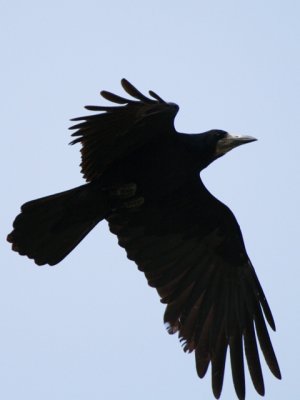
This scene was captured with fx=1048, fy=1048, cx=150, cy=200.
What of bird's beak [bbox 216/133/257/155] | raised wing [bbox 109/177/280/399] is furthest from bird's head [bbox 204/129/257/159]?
raised wing [bbox 109/177/280/399]

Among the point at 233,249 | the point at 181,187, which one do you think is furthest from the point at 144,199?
the point at 233,249

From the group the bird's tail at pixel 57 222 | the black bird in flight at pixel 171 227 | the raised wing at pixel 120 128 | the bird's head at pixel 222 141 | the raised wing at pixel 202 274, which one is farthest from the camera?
the raised wing at pixel 202 274

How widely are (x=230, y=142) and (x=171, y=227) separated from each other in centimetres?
110

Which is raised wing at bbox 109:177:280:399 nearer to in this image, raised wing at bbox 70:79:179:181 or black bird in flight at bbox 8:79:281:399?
black bird in flight at bbox 8:79:281:399

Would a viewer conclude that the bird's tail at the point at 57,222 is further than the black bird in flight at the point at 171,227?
Yes

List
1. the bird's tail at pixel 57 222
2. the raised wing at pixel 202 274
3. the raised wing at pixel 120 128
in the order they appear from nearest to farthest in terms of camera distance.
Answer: the raised wing at pixel 120 128 < the bird's tail at pixel 57 222 < the raised wing at pixel 202 274

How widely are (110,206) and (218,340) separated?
5.62ft

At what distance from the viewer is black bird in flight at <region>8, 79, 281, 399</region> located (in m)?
9.55

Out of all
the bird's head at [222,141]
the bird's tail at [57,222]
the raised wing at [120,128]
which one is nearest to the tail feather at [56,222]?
the bird's tail at [57,222]

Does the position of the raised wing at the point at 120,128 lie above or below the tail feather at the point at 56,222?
above

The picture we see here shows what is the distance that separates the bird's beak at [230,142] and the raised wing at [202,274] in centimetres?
43

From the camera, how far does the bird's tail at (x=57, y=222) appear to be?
32.0 feet

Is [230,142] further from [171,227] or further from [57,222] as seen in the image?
[57,222]

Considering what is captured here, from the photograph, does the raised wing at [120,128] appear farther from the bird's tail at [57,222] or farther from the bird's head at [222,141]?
the bird's head at [222,141]
